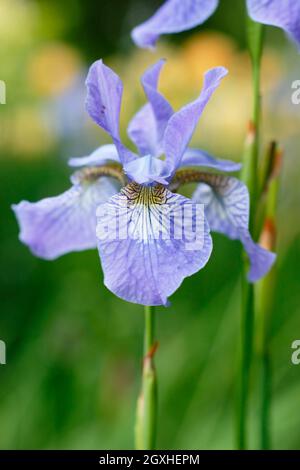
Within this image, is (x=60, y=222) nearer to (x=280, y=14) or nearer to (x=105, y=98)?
(x=105, y=98)

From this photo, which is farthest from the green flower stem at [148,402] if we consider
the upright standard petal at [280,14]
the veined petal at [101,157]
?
the upright standard petal at [280,14]

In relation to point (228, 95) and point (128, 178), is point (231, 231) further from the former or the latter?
point (228, 95)

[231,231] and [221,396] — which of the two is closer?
[231,231]

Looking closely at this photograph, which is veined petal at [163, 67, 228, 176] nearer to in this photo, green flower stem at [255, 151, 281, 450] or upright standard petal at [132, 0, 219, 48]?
green flower stem at [255, 151, 281, 450]

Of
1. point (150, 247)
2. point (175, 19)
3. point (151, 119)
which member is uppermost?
point (175, 19)

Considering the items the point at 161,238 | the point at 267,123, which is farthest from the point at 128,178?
the point at 267,123

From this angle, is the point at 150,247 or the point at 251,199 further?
the point at 251,199

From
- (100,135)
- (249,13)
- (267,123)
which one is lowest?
(249,13)

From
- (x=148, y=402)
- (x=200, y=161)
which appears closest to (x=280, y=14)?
(x=200, y=161)
